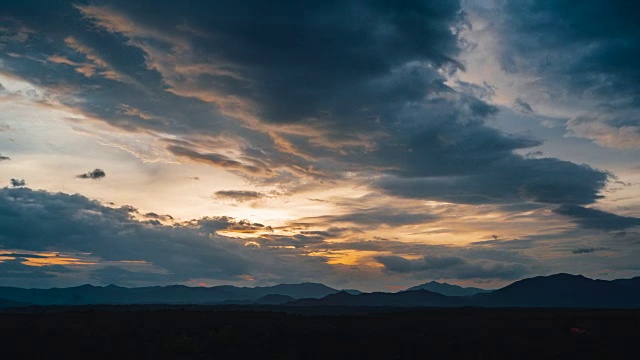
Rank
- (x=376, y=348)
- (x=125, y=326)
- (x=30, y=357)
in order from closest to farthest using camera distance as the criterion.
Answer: (x=30, y=357), (x=376, y=348), (x=125, y=326)

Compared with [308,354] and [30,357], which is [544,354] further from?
[30,357]

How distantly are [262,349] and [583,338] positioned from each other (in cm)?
4447

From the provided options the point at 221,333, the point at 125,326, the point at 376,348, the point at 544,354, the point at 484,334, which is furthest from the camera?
the point at 125,326

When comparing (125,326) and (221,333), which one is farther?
(125,326)

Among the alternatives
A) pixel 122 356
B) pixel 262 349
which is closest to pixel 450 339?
pixel 262 349

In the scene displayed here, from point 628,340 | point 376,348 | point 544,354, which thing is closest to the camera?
point 544,354

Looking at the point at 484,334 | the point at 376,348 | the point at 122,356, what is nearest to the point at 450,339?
the point at 484,334

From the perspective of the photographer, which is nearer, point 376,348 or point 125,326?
point 376,348

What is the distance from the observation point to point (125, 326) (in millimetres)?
80125

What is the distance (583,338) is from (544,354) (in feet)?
54.0

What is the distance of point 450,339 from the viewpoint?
68.2 meters

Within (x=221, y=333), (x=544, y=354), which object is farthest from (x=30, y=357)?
(x=544, y=354)

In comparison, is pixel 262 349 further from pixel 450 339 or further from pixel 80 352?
pixel 450 339

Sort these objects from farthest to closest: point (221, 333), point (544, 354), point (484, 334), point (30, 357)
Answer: point (484, 334) < point (221, 333) < point (544, 354) < point (30, 357)
